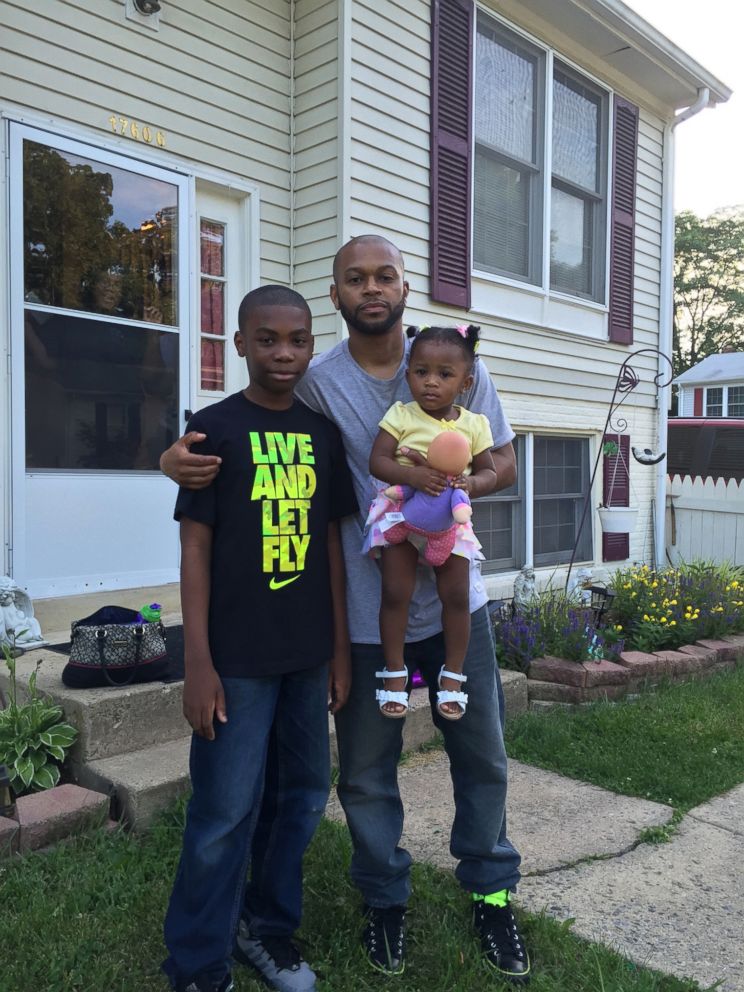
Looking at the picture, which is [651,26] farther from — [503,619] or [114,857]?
[114,857]

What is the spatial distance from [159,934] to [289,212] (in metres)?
4.48

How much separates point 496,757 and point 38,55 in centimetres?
411

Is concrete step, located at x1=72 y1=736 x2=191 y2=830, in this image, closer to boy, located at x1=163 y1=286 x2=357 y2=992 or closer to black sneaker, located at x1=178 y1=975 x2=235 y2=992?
boy, located at x1=163 y1=286 x2=357 y2=992

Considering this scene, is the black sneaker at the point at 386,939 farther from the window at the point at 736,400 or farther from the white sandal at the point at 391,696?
the window at the point at 736,400

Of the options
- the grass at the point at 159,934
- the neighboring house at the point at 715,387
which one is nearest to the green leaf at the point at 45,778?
the grass at the point at 159,934

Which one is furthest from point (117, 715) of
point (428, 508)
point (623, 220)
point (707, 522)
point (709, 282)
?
point (709, 282)

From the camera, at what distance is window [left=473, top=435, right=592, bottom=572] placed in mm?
6871

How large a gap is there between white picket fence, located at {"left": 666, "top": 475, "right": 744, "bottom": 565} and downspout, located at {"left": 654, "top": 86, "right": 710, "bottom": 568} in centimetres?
73

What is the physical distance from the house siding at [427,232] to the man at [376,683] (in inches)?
135

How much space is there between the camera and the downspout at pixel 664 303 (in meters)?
8.19

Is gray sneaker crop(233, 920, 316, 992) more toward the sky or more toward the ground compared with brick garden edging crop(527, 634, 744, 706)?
more toward the ground

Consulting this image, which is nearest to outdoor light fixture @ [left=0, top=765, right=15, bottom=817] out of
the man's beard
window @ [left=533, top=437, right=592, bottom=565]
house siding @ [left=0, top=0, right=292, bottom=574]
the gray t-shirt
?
the gray t-shirt

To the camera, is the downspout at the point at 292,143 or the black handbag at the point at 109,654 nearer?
the black handbag at the point at 109,654

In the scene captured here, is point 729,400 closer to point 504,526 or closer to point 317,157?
point 504,526
